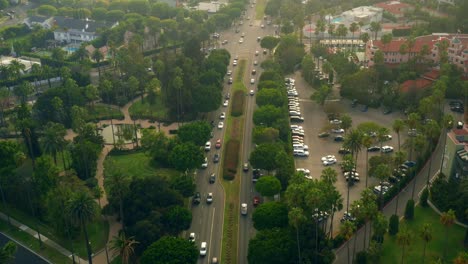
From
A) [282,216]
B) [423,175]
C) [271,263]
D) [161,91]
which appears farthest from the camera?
[161,91]

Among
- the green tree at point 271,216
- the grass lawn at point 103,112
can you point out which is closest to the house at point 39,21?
the grass lawn at point 103,112

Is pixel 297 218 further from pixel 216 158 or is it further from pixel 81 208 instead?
pixel 216 158

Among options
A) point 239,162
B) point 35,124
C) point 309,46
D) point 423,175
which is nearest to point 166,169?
point 239,162

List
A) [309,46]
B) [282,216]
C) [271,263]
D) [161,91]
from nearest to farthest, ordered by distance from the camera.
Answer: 1. [271,263]
2. [282,216]
3. [161,91]
4. [309,46]

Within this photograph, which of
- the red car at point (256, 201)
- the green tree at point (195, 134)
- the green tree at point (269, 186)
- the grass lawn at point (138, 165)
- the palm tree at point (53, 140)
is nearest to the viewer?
the green tree at point (269, 186)

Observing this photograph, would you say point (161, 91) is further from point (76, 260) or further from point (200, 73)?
point (76, 260)

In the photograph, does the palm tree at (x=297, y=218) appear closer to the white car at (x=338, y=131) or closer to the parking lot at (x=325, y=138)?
the parking lot at (x=325, y=138)
